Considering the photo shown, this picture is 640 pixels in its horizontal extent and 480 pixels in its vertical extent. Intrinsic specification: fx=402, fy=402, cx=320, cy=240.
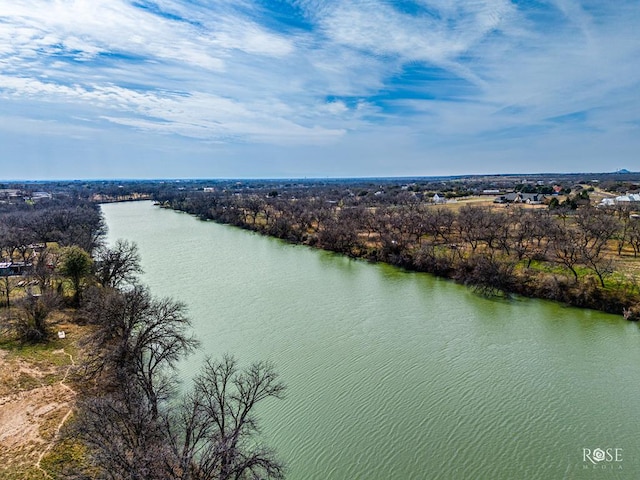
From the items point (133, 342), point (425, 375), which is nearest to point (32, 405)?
point (133, 342)

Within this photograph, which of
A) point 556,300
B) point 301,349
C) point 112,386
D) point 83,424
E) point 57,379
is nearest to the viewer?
point 83,424

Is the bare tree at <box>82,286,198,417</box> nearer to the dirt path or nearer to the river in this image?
the dirt path

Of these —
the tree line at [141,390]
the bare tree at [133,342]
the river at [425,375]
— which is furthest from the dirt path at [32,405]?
the river at [425,375]

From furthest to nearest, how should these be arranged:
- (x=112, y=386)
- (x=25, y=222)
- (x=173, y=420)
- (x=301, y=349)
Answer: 1. (x=25, y=222)
2. (x=301, y=349)
3. (x=112, y=386)
4. (x=173, y=420)

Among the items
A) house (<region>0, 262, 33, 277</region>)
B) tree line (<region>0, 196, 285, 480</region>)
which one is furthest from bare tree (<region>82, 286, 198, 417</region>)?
house (<region>0, 262, 33, 277</region>)

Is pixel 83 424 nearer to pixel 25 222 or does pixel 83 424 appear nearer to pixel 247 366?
pixel 247 366

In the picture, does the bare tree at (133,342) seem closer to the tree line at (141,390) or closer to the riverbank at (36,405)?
the tree line at (141,390)

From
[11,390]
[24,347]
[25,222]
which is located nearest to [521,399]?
[11,390]

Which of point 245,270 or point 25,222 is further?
point 25,222
